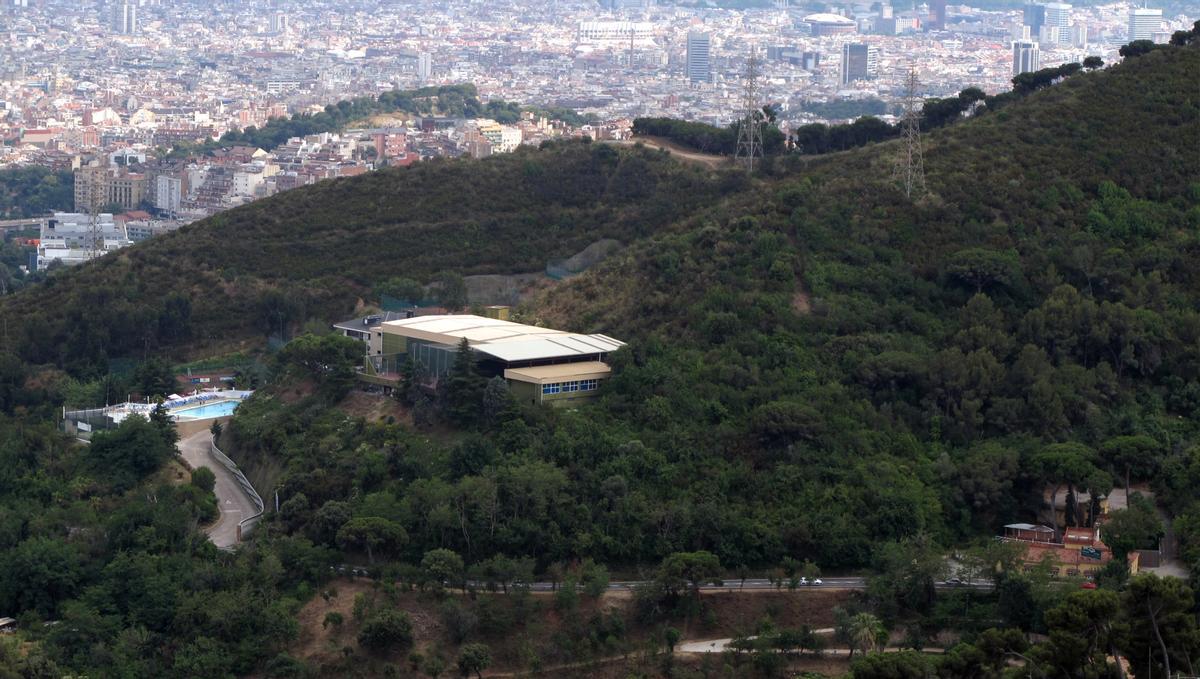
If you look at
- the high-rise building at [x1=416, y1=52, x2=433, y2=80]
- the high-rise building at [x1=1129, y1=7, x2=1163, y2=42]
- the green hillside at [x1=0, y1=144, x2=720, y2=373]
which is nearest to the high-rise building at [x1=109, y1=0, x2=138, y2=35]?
the high-rise building at [x1=416, y1=52, x2=433, y2=80]

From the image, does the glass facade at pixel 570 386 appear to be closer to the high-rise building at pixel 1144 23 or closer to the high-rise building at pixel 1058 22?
the high-rise building at pixel 1144 23

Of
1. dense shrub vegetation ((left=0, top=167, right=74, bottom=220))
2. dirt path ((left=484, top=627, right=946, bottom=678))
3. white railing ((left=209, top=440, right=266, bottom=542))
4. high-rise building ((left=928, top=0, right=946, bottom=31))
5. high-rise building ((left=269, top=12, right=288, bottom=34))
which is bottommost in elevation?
dense shrub vegetation ((left=0, top=167, right=74, bottom=220))

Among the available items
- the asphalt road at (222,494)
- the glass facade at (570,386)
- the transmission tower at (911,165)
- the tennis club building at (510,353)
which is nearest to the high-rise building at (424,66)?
the transmission tower at (911,165)

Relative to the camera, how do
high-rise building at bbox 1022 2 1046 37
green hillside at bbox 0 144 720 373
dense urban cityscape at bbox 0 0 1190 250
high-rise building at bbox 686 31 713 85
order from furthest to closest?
high-rise building at bbox 1022 2 1046 37 → high-rise building at bbox 686 31 713 85 → dense urban cityscape at bbox 0 0 1190 250 → green hillside at bbox 0 144 720 373

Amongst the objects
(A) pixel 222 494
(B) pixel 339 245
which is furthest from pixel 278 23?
(A) pixel 222 494

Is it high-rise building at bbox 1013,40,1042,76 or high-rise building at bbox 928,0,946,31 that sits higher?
high-rise building at bbox 928,0,946,31

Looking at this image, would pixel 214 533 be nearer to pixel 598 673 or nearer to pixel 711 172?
pixel 598 673

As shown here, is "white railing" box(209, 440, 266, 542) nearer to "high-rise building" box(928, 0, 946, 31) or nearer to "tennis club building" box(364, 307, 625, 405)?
"tennis club building" box(364, 307, 625, 405)
